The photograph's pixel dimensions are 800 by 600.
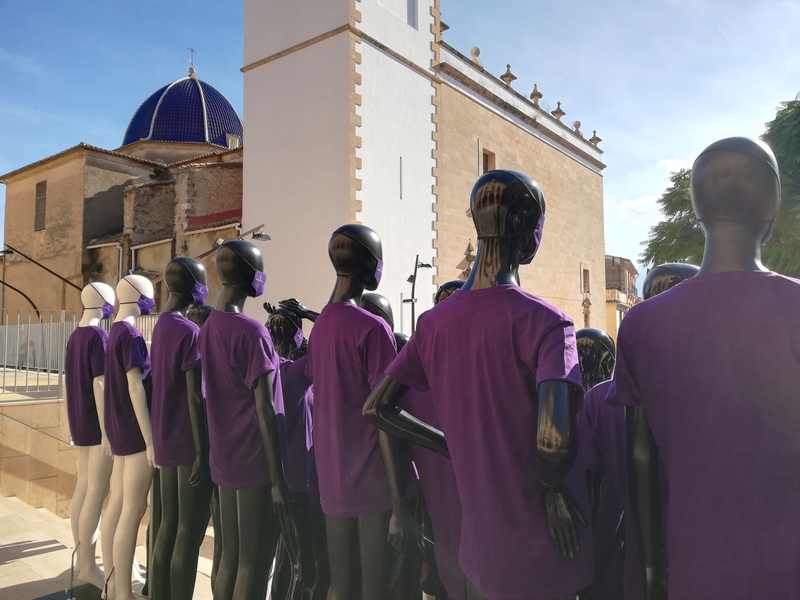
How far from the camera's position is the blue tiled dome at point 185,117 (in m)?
27.9

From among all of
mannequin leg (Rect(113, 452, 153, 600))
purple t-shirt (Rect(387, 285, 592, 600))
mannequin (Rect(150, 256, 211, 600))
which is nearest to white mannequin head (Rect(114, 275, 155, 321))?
mannequin (Rect(150, 256, 211, 600))

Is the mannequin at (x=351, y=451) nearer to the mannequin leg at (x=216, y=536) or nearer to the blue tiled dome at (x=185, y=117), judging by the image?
the mannequin leg at (x=216, y=536)

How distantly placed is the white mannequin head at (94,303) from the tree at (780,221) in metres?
13.6

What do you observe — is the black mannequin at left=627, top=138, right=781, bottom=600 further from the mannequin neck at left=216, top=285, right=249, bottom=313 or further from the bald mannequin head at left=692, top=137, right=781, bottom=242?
the mannequin neck at left=216, top=285, right=249, bottom=313

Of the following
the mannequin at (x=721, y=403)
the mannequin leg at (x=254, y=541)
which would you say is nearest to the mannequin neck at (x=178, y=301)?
the mannequin leg at (x=254, y=541)

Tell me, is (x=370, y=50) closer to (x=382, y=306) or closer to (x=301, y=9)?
(x=301, y=9)

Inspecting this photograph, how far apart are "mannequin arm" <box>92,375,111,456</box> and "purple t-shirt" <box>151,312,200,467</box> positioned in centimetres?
62

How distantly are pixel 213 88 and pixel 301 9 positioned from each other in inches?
703

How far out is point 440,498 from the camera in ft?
7.07

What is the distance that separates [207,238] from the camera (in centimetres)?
1673

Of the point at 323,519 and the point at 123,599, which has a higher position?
the point at 323,519

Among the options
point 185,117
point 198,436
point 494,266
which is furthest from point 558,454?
point 185,117

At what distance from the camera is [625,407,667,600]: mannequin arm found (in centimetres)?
150

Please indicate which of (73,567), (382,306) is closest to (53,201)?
(73,567)
